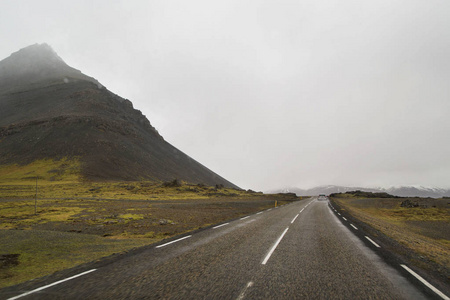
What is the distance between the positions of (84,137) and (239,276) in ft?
493

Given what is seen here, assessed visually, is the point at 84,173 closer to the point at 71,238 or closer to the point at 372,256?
the point at 71,238

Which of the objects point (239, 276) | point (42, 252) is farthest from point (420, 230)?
point (42, 252)

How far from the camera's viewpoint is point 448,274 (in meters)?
6.56

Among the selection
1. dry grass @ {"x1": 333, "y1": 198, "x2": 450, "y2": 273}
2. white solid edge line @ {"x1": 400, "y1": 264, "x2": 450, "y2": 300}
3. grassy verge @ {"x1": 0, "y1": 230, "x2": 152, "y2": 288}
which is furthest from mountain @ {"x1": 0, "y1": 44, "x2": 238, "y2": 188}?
white solid edge line @ {"x1": 400, "y1": 264, "x2": 450, "y2": 300}

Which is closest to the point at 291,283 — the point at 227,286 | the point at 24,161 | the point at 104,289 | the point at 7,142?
the point at 227,286

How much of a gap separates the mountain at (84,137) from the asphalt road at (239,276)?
339 ft

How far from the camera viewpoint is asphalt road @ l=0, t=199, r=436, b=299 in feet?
15.6

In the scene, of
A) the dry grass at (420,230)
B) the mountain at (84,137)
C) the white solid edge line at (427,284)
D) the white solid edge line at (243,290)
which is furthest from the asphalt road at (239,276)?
the mountain at (84,137)

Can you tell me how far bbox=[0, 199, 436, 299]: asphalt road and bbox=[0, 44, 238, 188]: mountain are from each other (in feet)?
339

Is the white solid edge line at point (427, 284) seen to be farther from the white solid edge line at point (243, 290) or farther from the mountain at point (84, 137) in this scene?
the mountain at point (84, 137)

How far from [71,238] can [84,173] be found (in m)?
102

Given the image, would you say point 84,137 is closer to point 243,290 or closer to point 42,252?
point 42,252

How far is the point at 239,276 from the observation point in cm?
568

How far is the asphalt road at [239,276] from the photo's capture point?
475 cm
